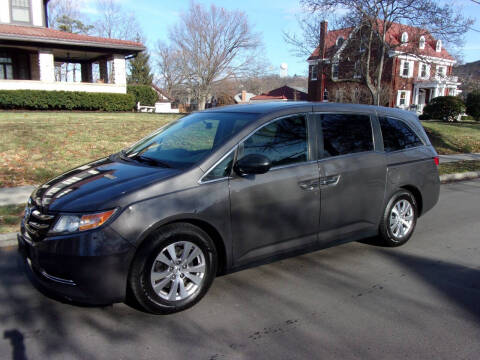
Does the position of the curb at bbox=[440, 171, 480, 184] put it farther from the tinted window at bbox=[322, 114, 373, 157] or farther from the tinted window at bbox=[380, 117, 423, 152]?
the tinted window at bbox=[322, 114, 373, 157]

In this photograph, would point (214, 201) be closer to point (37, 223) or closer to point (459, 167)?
point (37, 223)

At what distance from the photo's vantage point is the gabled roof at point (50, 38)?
20.4 meters

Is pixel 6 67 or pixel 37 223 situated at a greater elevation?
pixel 6 67

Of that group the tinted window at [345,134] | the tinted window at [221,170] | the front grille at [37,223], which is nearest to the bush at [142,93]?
the tinted window at [345,134]

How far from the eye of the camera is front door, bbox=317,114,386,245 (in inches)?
167

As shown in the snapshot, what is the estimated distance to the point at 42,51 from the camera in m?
21.8

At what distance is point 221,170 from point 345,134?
1.71 metres

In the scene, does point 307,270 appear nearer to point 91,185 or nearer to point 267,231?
point 267,231

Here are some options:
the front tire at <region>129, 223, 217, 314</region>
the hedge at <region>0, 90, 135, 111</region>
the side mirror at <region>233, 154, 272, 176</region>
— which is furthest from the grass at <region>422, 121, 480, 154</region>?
the hedge at <region>0, 90, 135, 111</region>

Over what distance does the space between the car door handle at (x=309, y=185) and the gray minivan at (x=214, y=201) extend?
0.05 ft

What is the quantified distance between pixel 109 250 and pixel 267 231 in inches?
57.6

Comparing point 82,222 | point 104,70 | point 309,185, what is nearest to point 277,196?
point 309,185

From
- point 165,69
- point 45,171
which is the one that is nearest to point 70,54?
point 45,171

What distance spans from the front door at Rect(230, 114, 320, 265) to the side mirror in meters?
0.08
